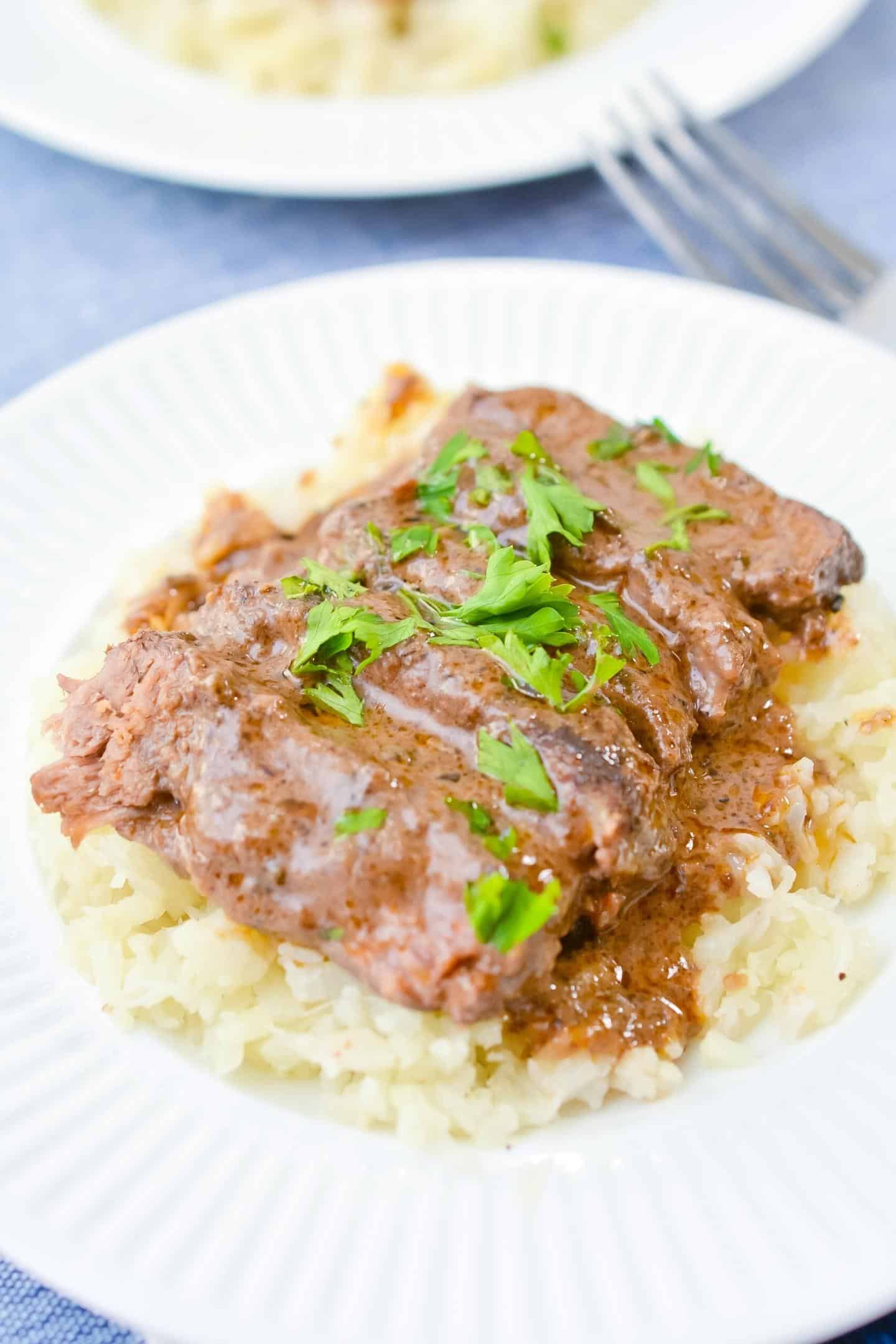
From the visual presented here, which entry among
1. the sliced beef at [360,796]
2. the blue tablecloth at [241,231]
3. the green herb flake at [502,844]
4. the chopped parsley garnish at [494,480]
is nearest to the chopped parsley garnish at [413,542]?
the chopped parsley garnish at [494,480]

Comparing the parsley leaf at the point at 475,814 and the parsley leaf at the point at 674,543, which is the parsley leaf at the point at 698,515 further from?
the parsley leaf at the point at 475,814

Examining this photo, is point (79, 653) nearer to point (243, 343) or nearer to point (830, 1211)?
point (243, 343)

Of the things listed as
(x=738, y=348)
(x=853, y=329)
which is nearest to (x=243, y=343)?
(x=738, y=348)

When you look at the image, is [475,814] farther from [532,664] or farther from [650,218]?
[650,218]

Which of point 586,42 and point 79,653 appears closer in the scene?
point 79,653

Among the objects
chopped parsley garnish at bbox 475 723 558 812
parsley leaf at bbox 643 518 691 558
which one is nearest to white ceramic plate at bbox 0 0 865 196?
parsley leaf at bbox 643 518 691 558

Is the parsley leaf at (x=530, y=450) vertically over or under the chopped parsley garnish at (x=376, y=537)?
under
